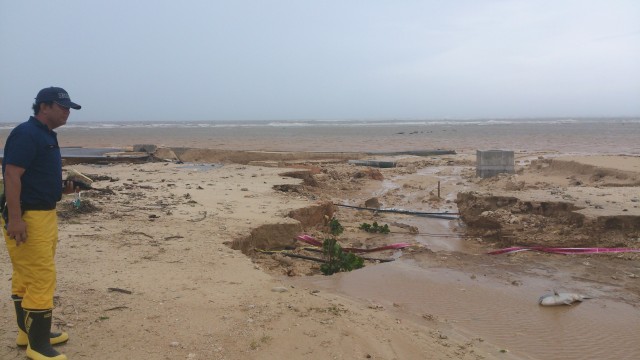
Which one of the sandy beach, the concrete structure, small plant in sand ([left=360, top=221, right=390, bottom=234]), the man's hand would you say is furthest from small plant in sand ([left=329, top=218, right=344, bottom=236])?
the concrete structure

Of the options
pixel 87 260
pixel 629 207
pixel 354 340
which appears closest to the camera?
pixel 354 340

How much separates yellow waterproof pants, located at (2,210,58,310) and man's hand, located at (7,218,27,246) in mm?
49

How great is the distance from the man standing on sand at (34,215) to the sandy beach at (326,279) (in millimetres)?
293

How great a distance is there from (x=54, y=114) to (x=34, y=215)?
25.0 inches

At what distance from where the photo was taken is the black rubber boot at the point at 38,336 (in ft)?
9.64

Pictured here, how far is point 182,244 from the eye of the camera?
573cm

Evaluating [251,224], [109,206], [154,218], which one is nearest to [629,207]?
[251,224]

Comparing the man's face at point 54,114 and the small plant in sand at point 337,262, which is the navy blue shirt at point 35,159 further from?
the small plant in sand at point 337,262

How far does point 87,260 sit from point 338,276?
2654 millimetres

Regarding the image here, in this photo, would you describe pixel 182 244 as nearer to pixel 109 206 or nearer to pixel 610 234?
pixel 109 206

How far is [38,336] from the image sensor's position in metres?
2.94

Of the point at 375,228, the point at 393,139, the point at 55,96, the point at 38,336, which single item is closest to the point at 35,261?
the point at 38,336

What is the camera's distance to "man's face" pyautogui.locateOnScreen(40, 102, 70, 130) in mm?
3098

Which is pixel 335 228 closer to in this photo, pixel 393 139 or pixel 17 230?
pixel 17 230
